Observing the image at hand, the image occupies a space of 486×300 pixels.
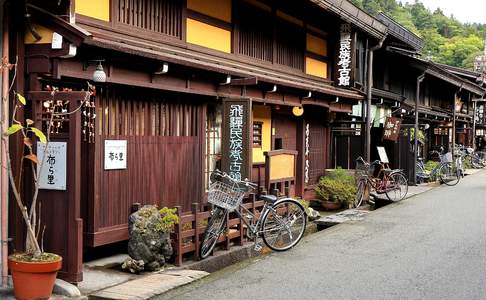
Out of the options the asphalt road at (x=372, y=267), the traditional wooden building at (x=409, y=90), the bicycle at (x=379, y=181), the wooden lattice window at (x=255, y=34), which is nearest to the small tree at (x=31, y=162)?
the asphalt road at (x=372, y=267)

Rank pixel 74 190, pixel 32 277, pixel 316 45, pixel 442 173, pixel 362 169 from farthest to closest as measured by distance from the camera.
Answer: pixel 442 173, pixel 316 45, pixel 362 169, pixel 74 190, pixel 32 277

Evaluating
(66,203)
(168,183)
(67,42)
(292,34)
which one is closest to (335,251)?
(168,183)

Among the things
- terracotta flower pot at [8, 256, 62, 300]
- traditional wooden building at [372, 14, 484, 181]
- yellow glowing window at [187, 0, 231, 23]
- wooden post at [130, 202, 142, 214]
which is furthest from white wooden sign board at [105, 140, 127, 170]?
traditional wooden building at [372, 14, 484, 181]

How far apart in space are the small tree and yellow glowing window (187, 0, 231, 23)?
432 cm

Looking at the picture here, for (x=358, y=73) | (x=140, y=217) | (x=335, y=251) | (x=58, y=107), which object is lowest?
(x=335, y=251)

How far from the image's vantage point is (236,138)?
11.1m

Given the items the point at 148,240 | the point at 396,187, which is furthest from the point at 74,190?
the point at 396,187

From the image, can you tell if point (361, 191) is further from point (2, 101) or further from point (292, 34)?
point (2, 101)

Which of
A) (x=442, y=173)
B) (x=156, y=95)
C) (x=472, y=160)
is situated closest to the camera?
(x=156, y=95)

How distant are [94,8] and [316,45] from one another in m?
10.6

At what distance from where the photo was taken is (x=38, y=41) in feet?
24.8

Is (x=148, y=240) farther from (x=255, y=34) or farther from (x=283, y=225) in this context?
(x=255, y=34)

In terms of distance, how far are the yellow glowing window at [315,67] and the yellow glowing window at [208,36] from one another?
5.10 meters

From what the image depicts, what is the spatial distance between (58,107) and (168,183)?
316 cm
